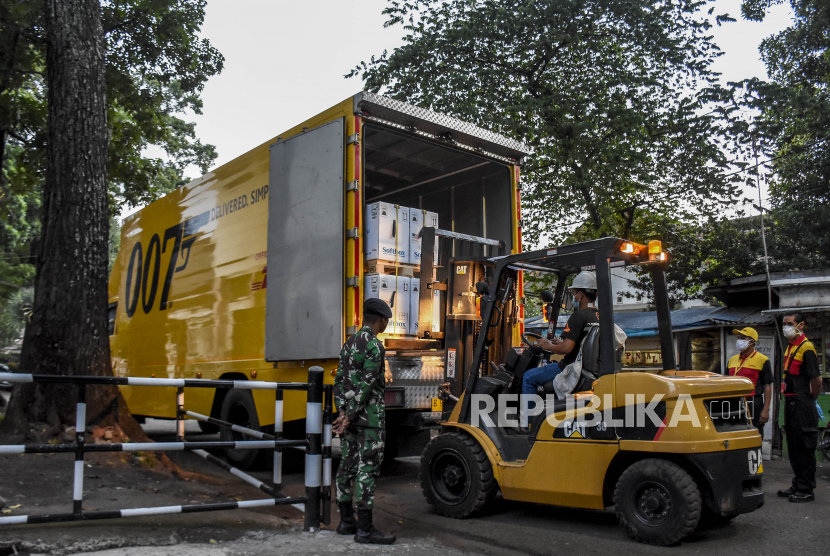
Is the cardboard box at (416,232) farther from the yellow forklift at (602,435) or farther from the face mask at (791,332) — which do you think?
the face mask at (791,332)

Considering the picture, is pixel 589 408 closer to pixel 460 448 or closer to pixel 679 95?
pixel 460 448

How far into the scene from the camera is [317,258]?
6.75 metres

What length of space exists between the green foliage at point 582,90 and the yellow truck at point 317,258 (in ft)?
21.1

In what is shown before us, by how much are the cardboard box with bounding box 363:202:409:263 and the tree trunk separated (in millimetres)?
2472

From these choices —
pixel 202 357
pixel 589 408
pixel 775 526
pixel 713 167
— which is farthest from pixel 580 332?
pixel 713 167

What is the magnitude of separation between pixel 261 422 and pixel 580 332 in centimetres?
365

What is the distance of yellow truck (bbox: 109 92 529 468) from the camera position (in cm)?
655

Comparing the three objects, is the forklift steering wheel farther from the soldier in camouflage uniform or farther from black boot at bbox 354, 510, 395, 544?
black boot at bbox 354, 510, 395, 544

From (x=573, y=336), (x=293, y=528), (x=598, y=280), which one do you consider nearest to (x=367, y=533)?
(x=293, y=528)

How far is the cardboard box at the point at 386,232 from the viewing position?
6.64 m

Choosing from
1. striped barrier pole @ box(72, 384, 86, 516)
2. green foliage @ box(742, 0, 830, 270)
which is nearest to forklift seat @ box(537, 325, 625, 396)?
striped barrier pole @ box(72, 384, 86, 516)

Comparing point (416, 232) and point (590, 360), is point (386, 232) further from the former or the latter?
point (590, 360)

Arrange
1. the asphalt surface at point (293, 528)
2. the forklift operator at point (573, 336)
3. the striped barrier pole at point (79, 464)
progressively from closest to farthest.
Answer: the striped barrier pole at point (79, 464) → the asphalt surface at point (293, 528) → the forklift operator at point (573, 336)

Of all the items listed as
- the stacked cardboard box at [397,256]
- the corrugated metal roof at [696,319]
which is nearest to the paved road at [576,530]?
the stacked cardboard box at [397,256]
